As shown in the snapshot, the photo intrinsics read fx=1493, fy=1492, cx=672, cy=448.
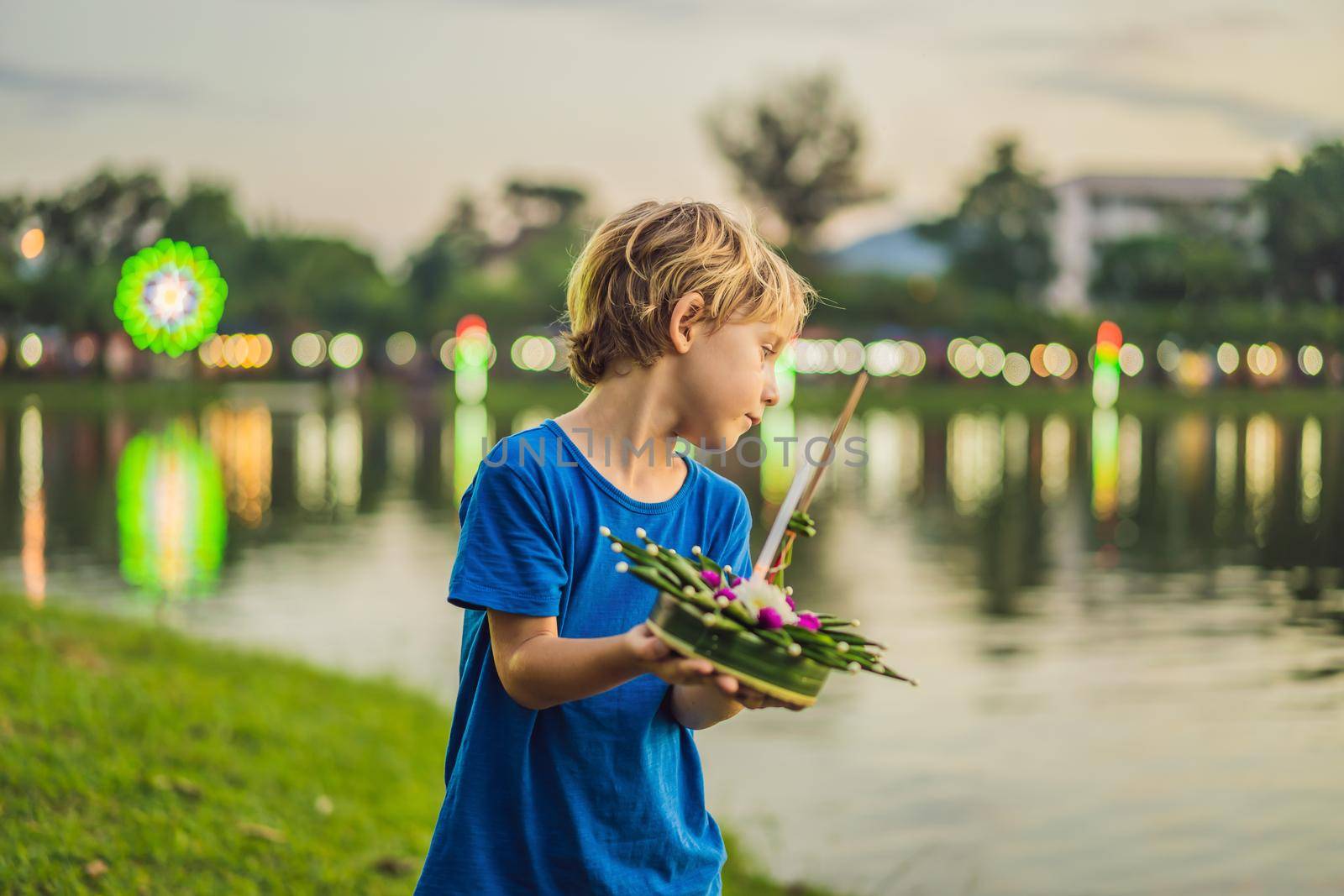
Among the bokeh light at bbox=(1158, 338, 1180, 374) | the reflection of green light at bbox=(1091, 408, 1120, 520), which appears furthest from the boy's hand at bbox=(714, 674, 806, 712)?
the bokeh light at bbox=(1158, 338, 1180, 374)

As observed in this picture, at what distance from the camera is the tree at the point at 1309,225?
4.29 meters

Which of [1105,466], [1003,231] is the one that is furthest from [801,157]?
[1105,466]

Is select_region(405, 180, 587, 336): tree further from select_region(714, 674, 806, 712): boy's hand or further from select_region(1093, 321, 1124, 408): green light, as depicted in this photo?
select_region(714, 674, 806, 712): boy's hand

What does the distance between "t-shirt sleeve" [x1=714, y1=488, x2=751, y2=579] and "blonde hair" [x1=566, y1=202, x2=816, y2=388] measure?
0.83 feet

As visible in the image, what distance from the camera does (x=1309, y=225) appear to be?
4.62 m

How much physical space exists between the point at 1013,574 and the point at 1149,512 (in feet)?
14.4

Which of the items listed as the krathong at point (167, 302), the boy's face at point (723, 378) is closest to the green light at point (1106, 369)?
the krathong at point (167, 302)

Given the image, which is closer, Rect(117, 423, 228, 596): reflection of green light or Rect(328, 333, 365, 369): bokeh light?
Rect(117, 423, 228, 596): reflection of green light

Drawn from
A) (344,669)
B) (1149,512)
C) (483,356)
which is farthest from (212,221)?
(344,669)

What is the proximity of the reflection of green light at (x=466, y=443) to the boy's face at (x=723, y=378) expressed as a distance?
7.71 m

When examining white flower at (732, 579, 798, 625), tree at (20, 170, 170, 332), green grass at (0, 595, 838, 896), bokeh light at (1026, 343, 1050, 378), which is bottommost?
green grass at (0, 595, 838, 896)

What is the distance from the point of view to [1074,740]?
597 cm

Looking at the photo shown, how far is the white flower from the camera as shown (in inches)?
62.2

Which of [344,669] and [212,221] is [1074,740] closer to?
[344,669]
